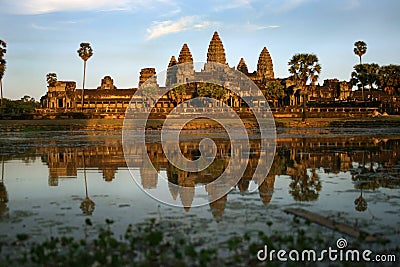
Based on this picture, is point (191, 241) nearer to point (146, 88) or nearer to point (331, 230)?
point (331, 230)

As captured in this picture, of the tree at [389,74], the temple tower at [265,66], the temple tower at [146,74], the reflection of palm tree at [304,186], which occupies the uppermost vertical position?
the temple tower at [265,66]

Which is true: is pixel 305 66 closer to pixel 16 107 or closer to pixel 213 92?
pixel 213 92

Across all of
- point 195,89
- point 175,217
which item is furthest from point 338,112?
point 175,217

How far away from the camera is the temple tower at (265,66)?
5312 inches

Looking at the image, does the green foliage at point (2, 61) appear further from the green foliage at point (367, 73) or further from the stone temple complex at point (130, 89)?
the green foliage at point (367, 73)

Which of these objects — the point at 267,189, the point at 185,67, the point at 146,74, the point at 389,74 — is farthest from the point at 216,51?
the point at 267,189

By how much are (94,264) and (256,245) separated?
2.58 meters

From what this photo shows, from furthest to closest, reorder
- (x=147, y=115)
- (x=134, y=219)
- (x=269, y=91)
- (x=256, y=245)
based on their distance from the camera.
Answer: (x=269, y=91) → (x=147, y=115) → (x=134, y=219) → (x=256, y=245)

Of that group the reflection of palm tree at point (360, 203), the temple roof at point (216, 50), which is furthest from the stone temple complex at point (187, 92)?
the reflection of palm tree at point (360, 203)

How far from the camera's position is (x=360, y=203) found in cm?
1209

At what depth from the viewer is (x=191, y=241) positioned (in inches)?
343

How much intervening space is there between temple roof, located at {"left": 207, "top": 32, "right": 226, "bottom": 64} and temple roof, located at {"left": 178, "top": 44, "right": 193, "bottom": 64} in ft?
17.6

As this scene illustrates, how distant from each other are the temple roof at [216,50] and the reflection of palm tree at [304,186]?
110 metres

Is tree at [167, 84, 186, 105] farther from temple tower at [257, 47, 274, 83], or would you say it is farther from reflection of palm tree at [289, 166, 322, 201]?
reflection of palm tree at [289, 166, 322, 201]
